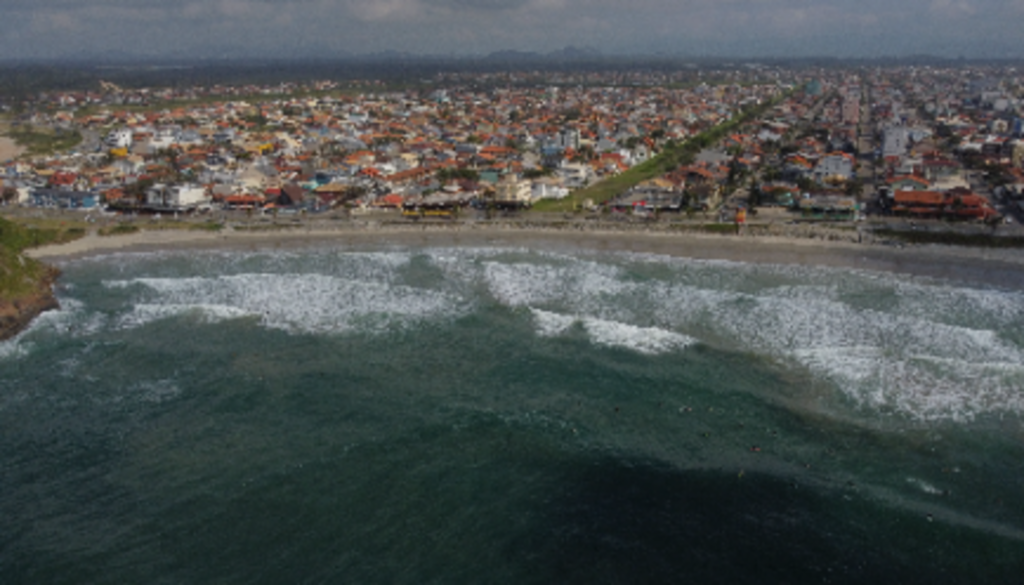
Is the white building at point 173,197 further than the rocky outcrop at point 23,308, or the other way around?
the white building at point 173,197

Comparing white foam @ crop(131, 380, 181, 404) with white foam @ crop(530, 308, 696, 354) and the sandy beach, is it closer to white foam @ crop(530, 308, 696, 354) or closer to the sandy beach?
white foam @ crop(530, 308, 696, 354)

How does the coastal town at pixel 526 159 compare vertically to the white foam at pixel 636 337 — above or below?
Result: above

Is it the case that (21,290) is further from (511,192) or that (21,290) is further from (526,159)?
(526,159)

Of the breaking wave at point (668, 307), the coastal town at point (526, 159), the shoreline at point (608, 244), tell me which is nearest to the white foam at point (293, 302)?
the breaking wave at point (668, 307)

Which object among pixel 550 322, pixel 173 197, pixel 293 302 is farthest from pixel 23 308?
pixel 550 322

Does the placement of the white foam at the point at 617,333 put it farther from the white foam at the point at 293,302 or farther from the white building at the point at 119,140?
the white building at the point at 119,140

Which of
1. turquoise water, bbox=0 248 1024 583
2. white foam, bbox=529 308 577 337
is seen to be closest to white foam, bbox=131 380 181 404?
turquoise water, bbox=0 248 1024 583
